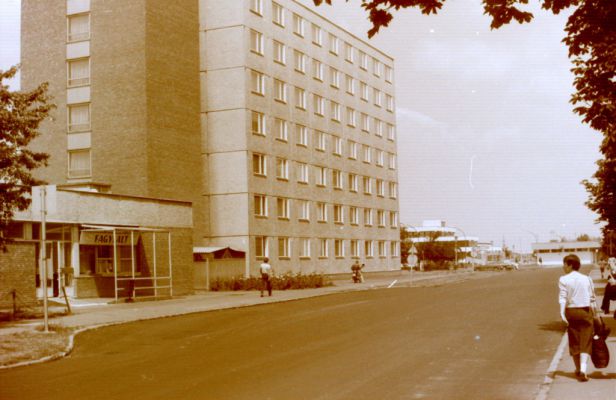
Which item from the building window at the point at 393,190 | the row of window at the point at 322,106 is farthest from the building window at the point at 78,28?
the building window at the point at 393,190

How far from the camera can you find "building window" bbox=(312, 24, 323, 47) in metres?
60.8

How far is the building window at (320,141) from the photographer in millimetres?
60312

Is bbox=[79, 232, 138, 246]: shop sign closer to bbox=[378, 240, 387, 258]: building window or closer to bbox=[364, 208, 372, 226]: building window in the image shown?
bbox=[364, 208, 372, 226]: building window

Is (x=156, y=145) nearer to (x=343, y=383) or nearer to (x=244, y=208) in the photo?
(x=244, y=208)

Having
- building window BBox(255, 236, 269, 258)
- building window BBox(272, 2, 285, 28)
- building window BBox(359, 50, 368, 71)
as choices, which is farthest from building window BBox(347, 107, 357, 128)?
building window BBox(255, 236, 269, 258)

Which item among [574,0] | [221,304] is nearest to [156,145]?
[221,304]

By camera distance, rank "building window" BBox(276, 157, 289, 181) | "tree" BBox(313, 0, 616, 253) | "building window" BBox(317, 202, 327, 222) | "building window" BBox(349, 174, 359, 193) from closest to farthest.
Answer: "tree" BBox(313, 0, 616, 253) → "building window" BBox(276, 157, 289, 181) → "building window" BBox(317, 202, 327, 222) → "building window" BBox(349, 174, 359, 193)

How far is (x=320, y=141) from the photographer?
61000 millimetres

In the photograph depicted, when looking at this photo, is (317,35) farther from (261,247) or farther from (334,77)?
(261,247)

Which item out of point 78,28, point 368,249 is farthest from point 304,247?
point 78,28

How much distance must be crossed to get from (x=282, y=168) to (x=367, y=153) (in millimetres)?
16985

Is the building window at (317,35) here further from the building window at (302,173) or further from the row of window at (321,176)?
the building window at (302,173)

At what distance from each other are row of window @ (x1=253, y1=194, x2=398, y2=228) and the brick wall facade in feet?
83.3

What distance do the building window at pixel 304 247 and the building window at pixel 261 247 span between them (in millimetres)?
5073
